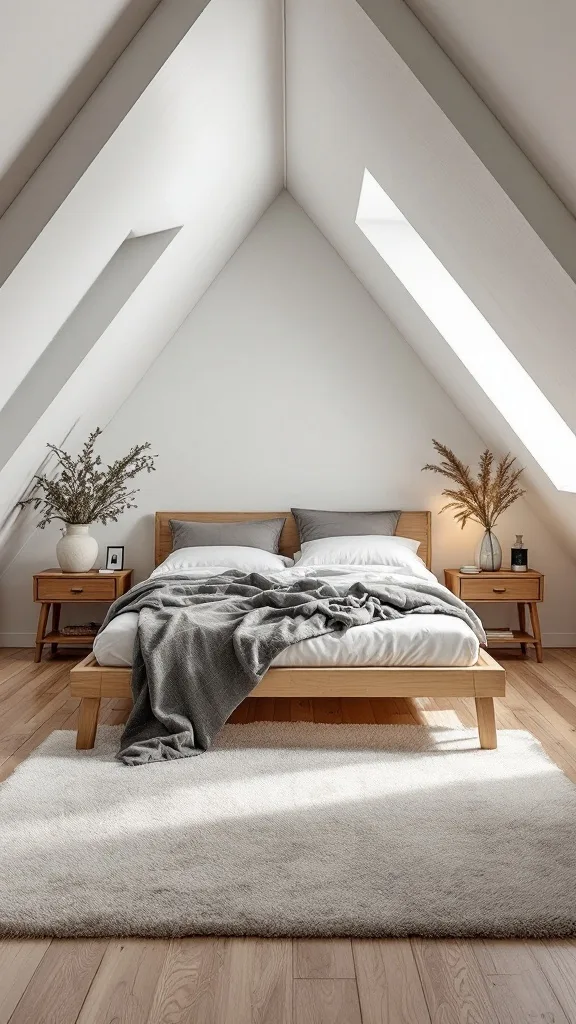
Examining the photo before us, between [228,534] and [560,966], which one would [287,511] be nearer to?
[228,534]

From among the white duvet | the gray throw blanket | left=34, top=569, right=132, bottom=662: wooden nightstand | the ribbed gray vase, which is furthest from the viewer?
the ribbed gray vase

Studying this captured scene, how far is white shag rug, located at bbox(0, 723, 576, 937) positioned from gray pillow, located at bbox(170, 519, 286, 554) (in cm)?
188

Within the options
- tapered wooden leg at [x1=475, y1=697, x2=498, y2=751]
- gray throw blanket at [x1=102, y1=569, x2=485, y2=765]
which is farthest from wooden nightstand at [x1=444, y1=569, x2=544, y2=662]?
tapered wooden leg at [x1=475, y1=697, x2=498, y2=751]

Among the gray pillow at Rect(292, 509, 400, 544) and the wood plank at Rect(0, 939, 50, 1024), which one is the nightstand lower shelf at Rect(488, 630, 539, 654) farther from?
the wood plank at Rect(0, 939, 50, 1024)

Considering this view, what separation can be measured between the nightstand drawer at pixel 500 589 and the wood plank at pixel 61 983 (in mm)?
3414

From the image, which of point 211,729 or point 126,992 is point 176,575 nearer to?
point 211,729

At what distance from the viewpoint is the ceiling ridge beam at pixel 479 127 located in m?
2.54

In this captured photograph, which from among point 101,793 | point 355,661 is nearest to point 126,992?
point 101,793

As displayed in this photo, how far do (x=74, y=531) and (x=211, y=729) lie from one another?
2084 millimetres

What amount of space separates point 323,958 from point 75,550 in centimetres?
347

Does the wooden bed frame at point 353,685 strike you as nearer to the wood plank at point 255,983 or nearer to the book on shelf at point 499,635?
the wood plank at point 255,983

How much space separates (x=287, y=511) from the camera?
5.59m

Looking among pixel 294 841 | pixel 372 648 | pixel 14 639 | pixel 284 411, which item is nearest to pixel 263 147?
pixel 284 411

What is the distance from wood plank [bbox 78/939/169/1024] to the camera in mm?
1712
